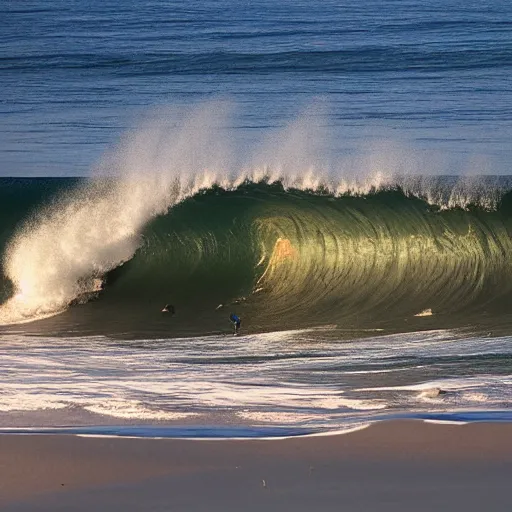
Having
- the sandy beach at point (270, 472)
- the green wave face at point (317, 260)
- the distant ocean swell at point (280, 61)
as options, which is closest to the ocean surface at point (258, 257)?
the green wave face at point (317, 260)

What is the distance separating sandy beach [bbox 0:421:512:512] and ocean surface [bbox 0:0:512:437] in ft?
0.91

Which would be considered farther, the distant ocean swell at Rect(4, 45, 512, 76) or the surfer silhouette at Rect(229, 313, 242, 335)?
the distant ocean swell at Rect(4, 45, 512, 76)

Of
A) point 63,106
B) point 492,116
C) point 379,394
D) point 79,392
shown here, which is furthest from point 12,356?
point 63,106

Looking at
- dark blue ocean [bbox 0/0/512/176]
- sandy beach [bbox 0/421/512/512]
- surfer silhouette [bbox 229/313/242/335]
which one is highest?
dark blue ocean [bbox 0/0/512/176]

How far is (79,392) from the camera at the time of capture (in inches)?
246

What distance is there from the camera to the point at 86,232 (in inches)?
438

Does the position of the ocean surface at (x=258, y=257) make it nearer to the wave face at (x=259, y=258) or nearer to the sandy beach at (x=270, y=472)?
the wave face at (x=259, y=258)

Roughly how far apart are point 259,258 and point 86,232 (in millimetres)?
1560

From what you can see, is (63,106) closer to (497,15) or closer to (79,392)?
(497,15)

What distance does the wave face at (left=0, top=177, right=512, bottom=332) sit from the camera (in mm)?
9812

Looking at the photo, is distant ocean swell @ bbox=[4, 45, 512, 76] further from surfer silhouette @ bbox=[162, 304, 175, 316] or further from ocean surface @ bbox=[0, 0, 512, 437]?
surfer silhouette @ bbox=[162, 304, 175, 316]

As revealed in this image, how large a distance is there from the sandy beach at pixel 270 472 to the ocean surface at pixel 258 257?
0.28 metres

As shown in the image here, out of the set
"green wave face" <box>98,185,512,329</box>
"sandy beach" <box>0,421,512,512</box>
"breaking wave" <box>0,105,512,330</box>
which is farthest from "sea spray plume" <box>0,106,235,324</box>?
"sandy beach" <box>0,421,512,512</box>

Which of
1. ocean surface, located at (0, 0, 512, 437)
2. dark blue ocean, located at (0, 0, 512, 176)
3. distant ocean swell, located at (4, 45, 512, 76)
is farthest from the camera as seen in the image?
distant ocean swell, located at (4, 45, 512, 76)
